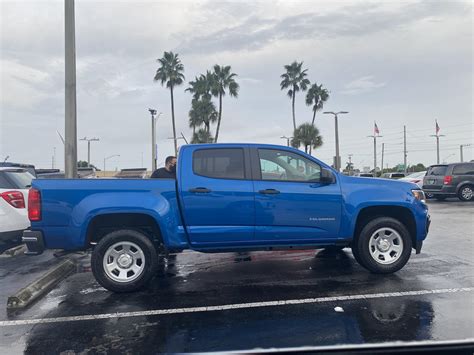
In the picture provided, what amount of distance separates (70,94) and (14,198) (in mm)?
2345

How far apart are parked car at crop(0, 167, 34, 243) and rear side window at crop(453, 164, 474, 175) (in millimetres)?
16221

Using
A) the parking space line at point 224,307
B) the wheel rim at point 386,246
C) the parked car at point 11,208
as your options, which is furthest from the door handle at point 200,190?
the parked car at point 11,208

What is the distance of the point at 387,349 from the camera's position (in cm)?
163

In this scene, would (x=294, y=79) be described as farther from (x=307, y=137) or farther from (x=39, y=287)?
(x=39, y=287)

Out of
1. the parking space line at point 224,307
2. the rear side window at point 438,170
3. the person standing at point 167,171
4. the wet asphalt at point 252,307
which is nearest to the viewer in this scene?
the wet asphalt at point 252,307

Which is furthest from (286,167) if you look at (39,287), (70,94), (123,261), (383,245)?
(70,94)

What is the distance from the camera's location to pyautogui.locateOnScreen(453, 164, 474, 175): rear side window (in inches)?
689

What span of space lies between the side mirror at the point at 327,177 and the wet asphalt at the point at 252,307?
1.39 metres

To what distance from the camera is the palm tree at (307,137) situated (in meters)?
43.4

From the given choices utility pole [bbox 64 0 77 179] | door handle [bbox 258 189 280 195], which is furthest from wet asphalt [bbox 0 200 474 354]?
utility pole [bbox 64 0 77 179]

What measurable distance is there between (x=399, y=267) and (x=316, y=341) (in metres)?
2.77

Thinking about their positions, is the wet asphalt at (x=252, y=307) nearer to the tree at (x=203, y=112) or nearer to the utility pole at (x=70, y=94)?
the utility pole at (x=70, y=94)

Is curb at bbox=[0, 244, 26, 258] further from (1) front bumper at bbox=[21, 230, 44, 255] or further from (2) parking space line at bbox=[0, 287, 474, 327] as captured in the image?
(2) parking space line at bbox=[0, 287, 474, 327]

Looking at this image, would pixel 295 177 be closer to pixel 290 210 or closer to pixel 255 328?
pixel 290 210
